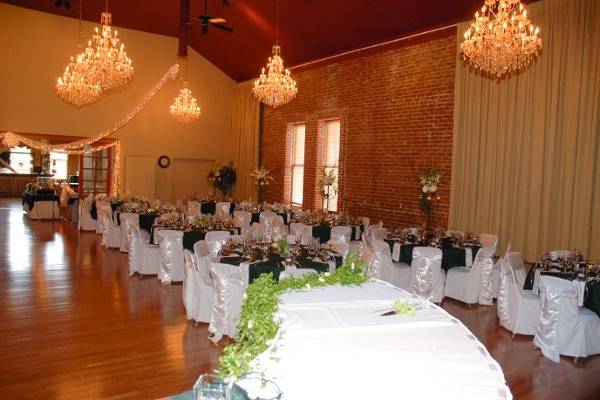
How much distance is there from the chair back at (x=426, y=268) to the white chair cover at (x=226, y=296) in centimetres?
258

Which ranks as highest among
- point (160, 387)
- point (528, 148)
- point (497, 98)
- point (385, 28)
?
point (385, 28)

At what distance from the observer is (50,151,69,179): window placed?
22.5 m

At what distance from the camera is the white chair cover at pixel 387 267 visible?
6.63 metres

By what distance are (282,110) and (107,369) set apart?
10.9 meters

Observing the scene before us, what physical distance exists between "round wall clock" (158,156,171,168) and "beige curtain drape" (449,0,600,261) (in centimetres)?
965

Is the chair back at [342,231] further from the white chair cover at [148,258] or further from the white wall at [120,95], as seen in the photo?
the white wall at [120,95]

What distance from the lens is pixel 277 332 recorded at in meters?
2.25

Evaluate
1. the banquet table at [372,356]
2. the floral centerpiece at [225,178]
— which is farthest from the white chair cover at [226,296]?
the floral centerpiece at [225,178]

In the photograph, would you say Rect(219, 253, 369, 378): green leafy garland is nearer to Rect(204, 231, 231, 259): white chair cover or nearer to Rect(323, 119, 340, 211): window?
Rect(204, 231, 231, 259): white chair cover

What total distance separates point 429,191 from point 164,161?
9614 millimetres

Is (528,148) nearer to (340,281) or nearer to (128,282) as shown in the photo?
(340,281)

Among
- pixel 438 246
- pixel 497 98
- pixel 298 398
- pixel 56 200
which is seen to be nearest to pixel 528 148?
pixel 497 98

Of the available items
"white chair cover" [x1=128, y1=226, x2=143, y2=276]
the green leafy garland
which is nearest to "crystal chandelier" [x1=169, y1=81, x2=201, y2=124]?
"white chair cover" [x1=128, y1=226, x2=143, y2=276]

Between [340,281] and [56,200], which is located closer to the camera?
[340,281]
